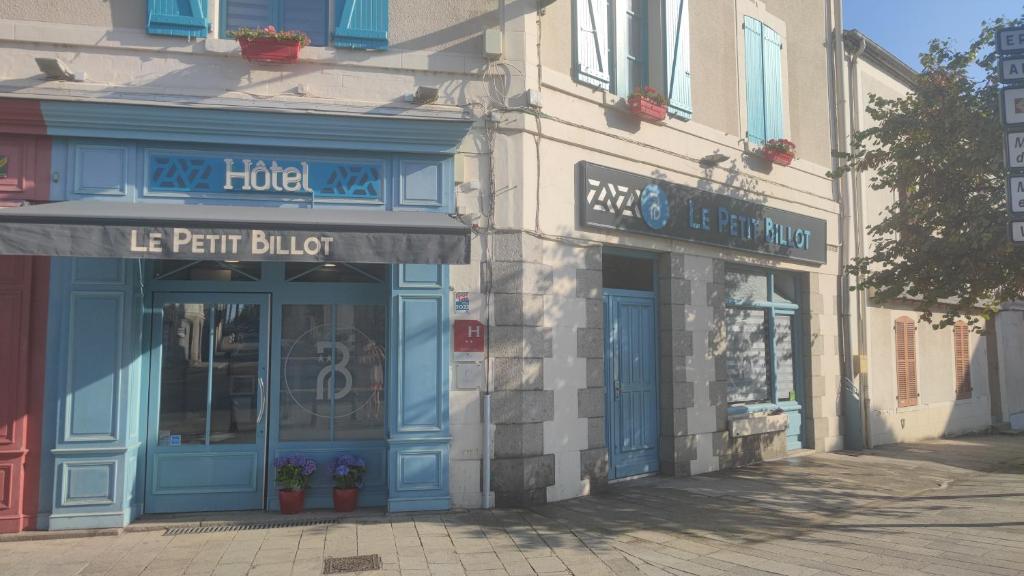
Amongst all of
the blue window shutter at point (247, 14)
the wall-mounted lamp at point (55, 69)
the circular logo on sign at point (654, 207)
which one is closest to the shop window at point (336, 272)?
the blue window shutter at point (247, 14)

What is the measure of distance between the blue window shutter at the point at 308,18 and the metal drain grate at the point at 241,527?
458 centimetres

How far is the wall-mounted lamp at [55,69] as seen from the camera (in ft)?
20.2

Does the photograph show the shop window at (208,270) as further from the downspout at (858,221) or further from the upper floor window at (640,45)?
the downspout at (858,221)

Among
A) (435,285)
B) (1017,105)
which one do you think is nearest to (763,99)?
(1017,105)

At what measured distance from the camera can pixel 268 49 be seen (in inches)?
263

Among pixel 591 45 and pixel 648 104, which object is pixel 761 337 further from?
pixel 591 45

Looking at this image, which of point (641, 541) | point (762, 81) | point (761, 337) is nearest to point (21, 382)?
point (641, 541)

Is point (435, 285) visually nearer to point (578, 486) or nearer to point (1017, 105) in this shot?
point (578, 486)

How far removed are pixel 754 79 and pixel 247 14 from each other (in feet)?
23.1

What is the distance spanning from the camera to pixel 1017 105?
654cm

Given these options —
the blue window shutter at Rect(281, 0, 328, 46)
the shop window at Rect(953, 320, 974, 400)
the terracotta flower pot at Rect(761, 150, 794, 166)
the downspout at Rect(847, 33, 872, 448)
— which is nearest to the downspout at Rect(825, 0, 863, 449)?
the downspout at Rect(847, 33, 872, 448)

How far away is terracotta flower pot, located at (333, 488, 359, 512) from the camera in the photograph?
268 inches

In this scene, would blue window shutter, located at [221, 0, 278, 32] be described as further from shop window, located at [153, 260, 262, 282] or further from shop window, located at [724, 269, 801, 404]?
shop window, located at [724, 269, 801, 404]

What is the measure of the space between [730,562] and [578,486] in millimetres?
2343
